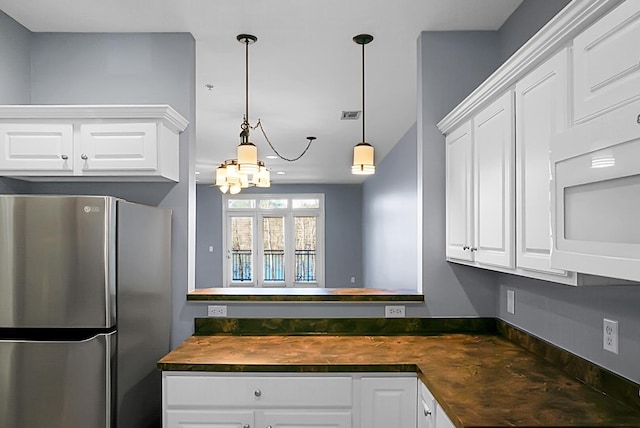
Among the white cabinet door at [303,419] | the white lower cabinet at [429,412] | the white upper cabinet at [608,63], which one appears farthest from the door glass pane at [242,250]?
the white upper cabinet at [608,63]

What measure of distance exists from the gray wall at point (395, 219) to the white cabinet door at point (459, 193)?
4.49 feet

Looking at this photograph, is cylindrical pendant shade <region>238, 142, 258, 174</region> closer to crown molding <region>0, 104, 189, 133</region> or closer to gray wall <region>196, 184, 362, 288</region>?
crown molding <region>0, 104, 189, 133</region>

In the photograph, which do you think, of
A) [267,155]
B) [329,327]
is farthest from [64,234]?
[267,155]

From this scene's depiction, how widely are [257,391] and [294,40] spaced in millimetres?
2067

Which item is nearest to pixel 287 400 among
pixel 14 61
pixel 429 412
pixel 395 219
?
pixel 429 412

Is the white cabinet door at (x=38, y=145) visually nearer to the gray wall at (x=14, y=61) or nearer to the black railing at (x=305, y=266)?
the gray wall at (x=14, y=61)

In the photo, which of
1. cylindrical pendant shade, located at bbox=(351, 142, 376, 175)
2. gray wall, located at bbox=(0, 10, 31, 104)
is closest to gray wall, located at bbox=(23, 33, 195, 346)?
gray wall, located at bbox=(0, 10, 31, 104)

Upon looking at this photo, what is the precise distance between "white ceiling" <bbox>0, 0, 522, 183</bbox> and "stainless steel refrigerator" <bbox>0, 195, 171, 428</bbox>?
1.20 m

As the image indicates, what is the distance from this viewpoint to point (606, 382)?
1818 mm

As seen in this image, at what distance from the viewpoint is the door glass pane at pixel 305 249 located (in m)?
11.2

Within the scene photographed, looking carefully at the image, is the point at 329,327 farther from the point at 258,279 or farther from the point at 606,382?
the point at 258,279

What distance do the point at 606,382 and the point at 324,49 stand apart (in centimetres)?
242

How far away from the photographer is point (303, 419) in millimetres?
2225

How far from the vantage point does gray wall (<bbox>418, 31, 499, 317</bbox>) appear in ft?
9.55
